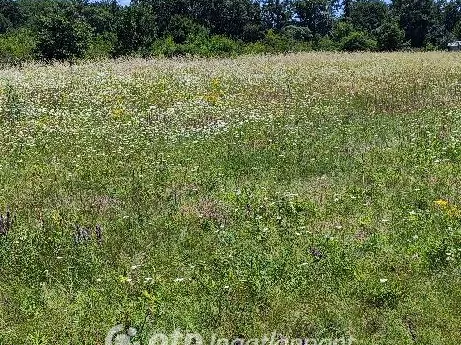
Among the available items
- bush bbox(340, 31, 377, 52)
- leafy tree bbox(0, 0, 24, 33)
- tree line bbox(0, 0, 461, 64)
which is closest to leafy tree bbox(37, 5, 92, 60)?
tree line bbox(0, 0, 461, 64)

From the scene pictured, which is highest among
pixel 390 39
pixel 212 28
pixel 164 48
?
pixel 212 28

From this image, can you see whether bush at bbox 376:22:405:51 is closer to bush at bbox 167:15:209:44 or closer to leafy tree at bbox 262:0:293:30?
bush at bbox 167:15:209:44

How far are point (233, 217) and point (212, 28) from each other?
107814mm

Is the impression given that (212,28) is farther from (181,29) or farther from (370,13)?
(181,29)

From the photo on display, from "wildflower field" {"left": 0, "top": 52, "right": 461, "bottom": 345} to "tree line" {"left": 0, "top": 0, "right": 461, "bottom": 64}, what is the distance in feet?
59.5

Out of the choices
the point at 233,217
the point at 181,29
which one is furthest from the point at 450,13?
the point at 233,217

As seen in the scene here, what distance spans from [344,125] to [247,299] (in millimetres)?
7860

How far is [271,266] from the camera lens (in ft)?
19.9

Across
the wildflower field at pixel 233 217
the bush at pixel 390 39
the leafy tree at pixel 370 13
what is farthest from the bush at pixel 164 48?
the leafy tree at pixel 370 13

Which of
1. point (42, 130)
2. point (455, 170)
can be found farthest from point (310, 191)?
point (42, 130)

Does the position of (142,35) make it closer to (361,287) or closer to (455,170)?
(455,170)

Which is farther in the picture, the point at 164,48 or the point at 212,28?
the point at 212,28

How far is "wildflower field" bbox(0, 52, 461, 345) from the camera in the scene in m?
5.31

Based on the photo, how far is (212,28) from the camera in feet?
364
